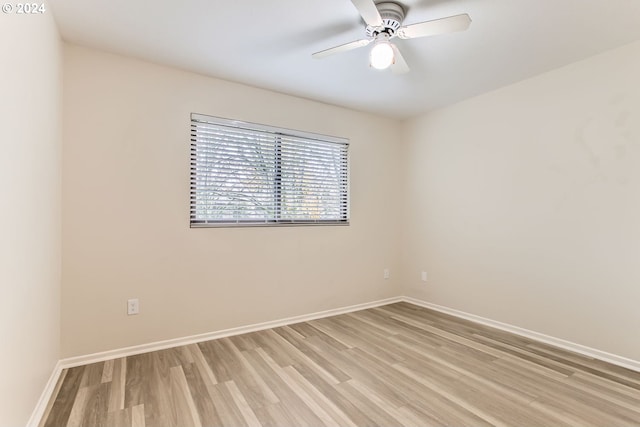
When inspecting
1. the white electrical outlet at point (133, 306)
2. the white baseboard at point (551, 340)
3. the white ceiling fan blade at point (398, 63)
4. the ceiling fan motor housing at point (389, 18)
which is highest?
the ceiling fan motor housing at point (389, 18)

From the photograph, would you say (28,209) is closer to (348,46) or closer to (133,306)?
(133,306)

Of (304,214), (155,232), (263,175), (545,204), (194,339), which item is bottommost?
(194,339)

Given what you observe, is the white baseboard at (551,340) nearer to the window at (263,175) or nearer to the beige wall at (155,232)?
the beige wall at (155,232)

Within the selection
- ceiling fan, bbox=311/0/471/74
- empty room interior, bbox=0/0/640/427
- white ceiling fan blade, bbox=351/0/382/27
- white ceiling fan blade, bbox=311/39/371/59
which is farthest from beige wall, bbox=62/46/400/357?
white ceiling fan blade, bbox=351/0/382/27

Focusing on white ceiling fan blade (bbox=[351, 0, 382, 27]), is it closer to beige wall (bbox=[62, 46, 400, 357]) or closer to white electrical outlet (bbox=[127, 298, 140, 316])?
beige wall (bbox=[62, 46, 400, 357])

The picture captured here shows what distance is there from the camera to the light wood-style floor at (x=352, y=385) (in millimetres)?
1755

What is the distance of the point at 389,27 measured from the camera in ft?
6.64

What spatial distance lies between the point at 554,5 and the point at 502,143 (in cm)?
142

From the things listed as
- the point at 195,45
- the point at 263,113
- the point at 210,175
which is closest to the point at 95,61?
the point at 195,45

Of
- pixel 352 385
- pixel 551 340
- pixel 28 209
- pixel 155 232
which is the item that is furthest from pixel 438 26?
pixel 551 340

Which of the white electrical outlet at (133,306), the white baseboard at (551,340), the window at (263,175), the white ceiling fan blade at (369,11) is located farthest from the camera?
the window at (263,175)

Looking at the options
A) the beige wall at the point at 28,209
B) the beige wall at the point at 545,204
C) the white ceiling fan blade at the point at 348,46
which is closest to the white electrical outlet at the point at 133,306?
the beige wall at the point at 28,209

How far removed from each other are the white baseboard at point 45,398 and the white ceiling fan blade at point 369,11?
2.73 metres

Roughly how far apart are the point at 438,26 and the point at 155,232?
8.34ft
